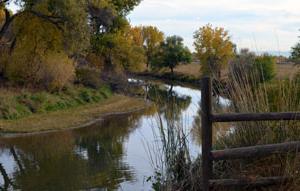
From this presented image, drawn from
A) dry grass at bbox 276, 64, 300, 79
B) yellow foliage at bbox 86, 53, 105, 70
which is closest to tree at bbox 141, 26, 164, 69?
yellow foliage at bbox 86, 53, 105, 70

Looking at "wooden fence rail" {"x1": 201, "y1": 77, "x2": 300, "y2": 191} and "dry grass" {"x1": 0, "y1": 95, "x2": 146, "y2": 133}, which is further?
"dry grass" {"x1": 0, "y1": 95, "x2": 146, "y2": 133}

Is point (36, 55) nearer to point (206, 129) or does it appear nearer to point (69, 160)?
point (69, 160)

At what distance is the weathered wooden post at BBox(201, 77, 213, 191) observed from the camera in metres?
6.15

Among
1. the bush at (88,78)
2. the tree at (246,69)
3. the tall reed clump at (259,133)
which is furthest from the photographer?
the bush at (88,78)

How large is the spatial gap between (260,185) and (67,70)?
28218 mm

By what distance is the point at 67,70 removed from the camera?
33.5 metres

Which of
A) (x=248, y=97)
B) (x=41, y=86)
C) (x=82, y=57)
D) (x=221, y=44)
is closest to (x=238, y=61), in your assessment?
(x=248, y=97)

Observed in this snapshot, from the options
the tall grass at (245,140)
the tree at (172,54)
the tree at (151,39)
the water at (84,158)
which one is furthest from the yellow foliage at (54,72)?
the tree at (151,39)

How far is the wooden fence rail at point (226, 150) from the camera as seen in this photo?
6.10 metres

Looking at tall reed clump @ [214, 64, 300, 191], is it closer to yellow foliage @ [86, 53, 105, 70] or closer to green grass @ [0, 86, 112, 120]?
green grass @ [0, 86, 112, 120]

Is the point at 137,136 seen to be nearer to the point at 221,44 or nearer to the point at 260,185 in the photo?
the point at 260,185

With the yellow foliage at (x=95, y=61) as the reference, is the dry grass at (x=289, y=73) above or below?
below

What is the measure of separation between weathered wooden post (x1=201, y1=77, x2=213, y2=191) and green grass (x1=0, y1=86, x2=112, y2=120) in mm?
20365

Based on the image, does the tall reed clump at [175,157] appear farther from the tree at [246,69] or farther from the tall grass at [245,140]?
the tree at [246,69]
